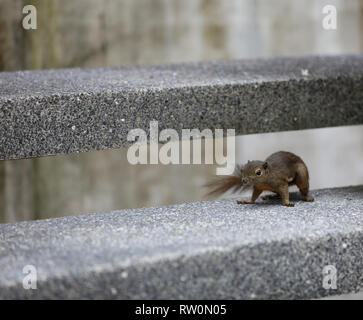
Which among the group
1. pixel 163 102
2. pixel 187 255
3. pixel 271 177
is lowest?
pixel 187 255

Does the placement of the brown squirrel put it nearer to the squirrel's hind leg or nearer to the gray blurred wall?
the squirrel's hind leg

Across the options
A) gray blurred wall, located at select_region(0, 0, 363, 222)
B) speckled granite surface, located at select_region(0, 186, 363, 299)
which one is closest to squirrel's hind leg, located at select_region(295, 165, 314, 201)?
speckled granite surface, located at select_region(0, 186, 363, 299)

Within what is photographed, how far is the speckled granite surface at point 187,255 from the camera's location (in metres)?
0.92

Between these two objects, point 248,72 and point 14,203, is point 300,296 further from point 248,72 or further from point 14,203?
point 14,203

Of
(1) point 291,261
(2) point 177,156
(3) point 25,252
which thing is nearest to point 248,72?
(1) point 291,261

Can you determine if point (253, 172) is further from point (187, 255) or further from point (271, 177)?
point (187, 255)

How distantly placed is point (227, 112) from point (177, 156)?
1421 millimetres

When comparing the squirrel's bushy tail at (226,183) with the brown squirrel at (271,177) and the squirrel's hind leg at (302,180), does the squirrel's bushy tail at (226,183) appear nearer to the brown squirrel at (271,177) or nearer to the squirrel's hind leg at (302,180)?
the brown squirrel at (271,177)

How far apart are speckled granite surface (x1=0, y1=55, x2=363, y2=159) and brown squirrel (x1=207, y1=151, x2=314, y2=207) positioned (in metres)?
0.15

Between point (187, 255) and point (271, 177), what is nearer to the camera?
point (187, 255)

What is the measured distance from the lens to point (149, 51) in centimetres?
273

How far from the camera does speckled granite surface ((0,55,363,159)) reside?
1.27 meters

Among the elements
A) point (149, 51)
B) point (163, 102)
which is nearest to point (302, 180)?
point (163, 102)

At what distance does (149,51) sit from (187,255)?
188 cm
